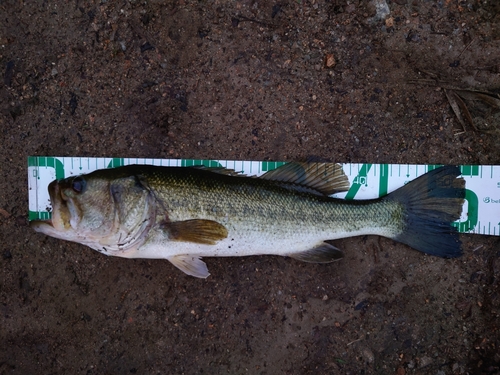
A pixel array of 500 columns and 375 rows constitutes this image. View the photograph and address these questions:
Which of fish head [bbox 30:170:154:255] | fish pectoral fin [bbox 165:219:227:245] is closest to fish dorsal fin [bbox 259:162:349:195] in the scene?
fish pectoral fin [bbox 165:219:227:245]

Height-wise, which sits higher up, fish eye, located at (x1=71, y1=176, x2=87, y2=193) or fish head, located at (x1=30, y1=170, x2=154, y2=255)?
fish eye, located at (x1=71, y1=176, x2=87, y2=193)

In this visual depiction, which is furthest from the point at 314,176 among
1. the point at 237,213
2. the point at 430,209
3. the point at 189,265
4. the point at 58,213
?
the point at 58,213

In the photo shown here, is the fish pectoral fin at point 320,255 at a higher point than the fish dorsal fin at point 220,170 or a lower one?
lower

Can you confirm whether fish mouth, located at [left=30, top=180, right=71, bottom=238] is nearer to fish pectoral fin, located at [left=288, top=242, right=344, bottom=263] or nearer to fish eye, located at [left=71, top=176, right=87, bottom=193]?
fish eye, located at [left=71, top=176, right=87, bottom=193]

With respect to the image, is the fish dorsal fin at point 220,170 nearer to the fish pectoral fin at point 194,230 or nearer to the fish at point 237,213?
the fish at point 237,213

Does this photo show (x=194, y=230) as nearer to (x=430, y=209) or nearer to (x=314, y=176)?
(x=314, y=176)

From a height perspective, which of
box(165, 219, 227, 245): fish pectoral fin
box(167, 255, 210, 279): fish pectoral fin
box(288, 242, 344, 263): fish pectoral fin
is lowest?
box(167, 255, 210, 279): fish pectoral fin

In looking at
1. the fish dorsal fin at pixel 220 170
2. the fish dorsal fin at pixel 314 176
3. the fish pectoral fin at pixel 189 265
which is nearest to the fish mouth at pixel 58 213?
the fish pectoral fin at pixel 189 265
